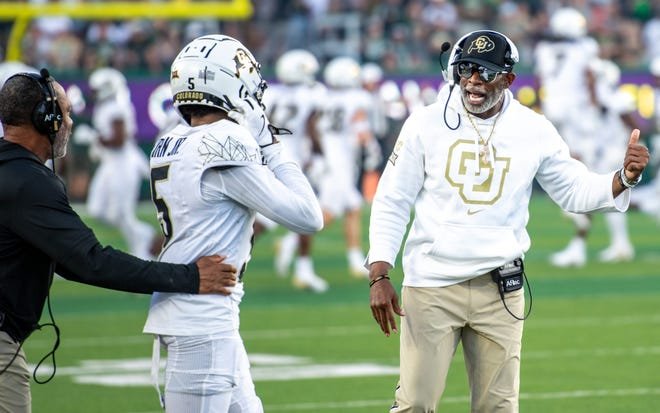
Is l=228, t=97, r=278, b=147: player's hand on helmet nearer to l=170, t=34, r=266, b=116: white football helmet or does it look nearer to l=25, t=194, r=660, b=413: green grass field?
l=170, t=34, r=266, b=116: white football helmet

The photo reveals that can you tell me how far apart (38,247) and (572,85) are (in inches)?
577

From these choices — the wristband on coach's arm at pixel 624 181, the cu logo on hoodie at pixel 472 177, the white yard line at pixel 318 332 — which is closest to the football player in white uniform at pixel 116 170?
the white yard line at pixel 318 332

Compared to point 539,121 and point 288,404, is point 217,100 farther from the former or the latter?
point 288,404

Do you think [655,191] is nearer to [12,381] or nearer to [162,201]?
[162,201]

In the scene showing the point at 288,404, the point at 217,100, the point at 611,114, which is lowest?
the point at 288,404

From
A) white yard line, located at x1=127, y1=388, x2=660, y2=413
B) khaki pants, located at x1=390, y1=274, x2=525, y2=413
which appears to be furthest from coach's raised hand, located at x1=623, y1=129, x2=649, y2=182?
white yard line, located at x1=127, y1=388, x2=660, y2=413

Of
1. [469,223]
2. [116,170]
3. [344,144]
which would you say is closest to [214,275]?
[469,223]

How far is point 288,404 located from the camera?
29.7 feet

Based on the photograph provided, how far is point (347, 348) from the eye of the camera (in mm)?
11336

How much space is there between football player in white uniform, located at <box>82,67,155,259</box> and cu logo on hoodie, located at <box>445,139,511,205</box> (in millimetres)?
10600

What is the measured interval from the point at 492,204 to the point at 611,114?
13363mm

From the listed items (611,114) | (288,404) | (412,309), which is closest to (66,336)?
(288,404)

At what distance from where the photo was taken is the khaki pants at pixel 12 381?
5.19 m

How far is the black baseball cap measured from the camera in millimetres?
6172
